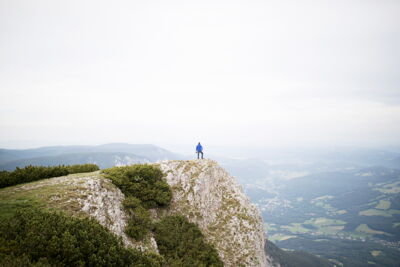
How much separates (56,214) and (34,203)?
275 centimetres

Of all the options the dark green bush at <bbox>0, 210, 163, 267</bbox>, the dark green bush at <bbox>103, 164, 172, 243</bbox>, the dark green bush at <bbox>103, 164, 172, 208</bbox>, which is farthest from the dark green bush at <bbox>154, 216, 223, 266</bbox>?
the dark green bush at <bbox>0, 210, 163, 267</bbox>

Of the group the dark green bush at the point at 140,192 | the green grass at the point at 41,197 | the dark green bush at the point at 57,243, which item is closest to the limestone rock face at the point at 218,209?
the dark green bush at the point at 140,192

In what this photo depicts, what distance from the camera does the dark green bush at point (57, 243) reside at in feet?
33.0

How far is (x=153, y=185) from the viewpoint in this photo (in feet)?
84.2

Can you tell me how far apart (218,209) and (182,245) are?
397 inches

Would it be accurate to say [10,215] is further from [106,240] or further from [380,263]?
[380,263]

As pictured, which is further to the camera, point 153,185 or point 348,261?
point 348,261

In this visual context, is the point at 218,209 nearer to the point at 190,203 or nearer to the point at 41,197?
the point at 190,203

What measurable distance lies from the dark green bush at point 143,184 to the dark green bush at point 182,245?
253cm

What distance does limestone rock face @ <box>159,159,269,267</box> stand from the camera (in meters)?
24.9

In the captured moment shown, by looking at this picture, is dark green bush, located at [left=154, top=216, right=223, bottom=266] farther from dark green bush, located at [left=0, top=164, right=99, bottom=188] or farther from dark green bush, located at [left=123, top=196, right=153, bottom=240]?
dark green bush, located at [left=0, top=164, right=99, bottom=188]

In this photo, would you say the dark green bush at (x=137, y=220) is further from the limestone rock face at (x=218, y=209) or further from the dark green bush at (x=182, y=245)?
the limestone rock face at (x=218, y=209)

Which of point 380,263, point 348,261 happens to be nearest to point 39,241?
point 348,261

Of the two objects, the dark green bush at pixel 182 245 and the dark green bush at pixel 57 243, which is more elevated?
the dark green bush at pixel 57 243
